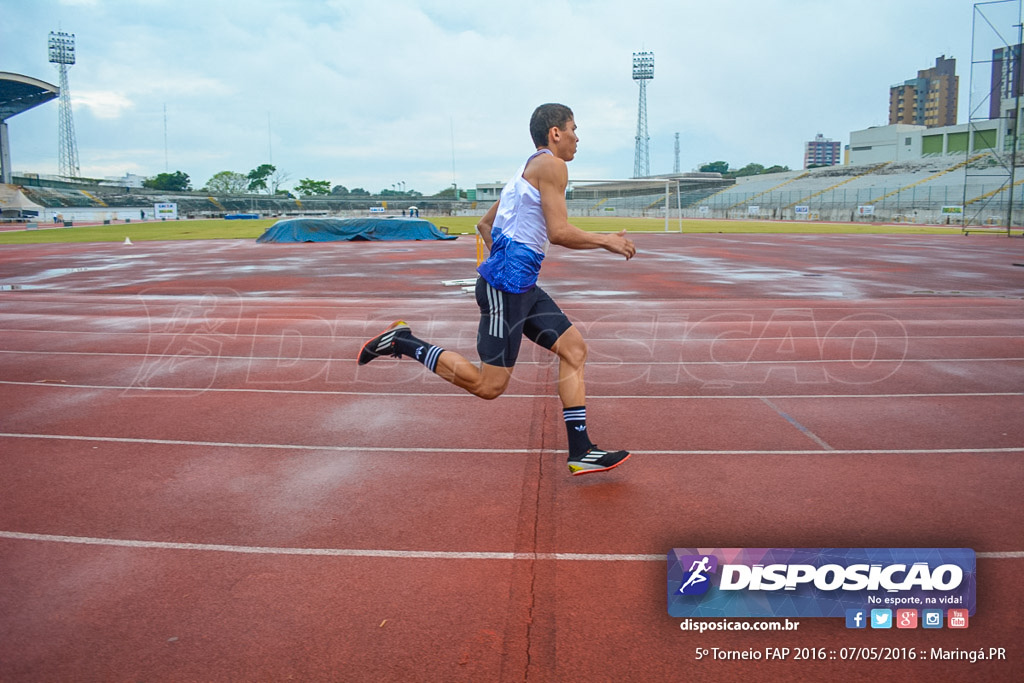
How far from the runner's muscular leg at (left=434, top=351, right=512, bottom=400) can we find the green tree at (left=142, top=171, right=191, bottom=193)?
123 meters

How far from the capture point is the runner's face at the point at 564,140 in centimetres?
400

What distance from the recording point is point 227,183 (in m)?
122

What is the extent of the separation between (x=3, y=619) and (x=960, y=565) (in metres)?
3.81

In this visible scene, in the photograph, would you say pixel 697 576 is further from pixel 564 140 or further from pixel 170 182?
pixel 170 182

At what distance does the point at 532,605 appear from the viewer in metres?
2.97

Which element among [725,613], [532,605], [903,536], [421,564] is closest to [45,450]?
[421,564]

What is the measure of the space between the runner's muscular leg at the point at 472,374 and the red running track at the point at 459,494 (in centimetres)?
58

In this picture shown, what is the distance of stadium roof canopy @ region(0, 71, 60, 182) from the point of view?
78.4 meters

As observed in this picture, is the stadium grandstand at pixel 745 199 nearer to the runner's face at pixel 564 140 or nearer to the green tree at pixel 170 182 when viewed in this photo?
the green tree at pixel 170 182

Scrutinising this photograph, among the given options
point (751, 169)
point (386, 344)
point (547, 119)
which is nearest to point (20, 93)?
point (386, 344)

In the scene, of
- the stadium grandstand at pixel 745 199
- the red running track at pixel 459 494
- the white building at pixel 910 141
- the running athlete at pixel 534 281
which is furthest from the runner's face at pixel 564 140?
the white building at pixel 910 141

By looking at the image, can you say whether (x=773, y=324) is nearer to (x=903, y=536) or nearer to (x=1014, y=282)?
(x=903, y=536)

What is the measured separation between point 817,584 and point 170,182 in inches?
5052

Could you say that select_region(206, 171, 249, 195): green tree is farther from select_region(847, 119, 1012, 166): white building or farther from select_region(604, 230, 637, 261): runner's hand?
select_region(604, 230, 637, 261): runner's hand
